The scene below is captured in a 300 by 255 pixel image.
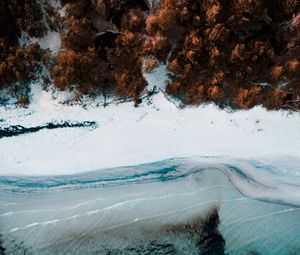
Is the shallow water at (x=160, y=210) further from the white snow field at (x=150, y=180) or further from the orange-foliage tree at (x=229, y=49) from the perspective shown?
the orange-foliage tree at (x=229, y=49)

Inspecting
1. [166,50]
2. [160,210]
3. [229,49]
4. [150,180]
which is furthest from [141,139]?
[229,49]

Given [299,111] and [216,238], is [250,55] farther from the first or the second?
[216,238]

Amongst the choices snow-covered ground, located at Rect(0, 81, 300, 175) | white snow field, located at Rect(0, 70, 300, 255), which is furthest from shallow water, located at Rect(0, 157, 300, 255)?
snow-covered ground, located at Rect(0, 81, 300, 175)

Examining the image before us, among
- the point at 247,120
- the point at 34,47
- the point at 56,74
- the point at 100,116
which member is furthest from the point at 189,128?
the point at 34,47

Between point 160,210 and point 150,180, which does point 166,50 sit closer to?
point 150,180

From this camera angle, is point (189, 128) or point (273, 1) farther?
point (189, 128)

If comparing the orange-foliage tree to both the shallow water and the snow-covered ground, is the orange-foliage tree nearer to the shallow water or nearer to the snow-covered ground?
the snow-covered ground
